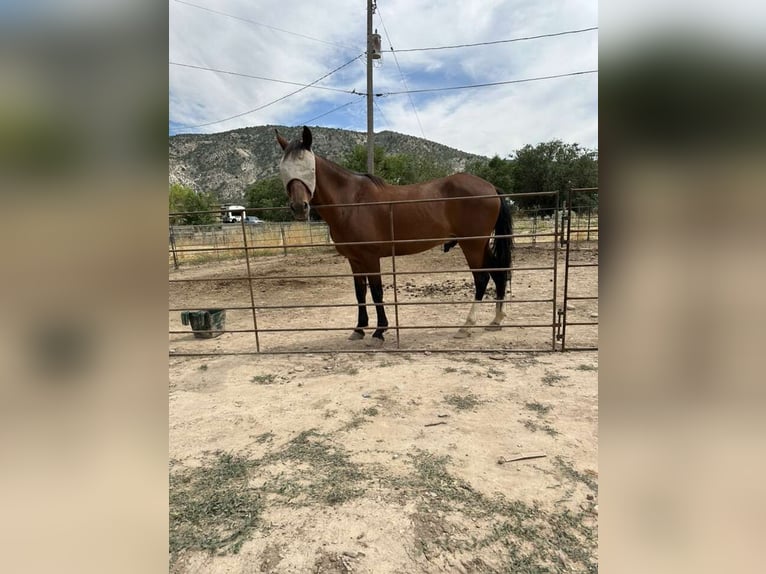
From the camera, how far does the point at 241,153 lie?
213 ft

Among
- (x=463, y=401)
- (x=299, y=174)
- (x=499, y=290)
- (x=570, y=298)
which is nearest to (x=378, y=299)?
(x=499, y=290)

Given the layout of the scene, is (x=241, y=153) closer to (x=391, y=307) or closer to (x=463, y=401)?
(x=391, y=307)

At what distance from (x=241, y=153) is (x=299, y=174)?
228ft

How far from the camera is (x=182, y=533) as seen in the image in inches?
60.2

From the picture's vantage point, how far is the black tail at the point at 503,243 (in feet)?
13.7

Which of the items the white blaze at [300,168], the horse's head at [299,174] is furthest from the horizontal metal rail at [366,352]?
the white blaze at [300,168]

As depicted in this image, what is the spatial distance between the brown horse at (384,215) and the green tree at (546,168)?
1965 cm

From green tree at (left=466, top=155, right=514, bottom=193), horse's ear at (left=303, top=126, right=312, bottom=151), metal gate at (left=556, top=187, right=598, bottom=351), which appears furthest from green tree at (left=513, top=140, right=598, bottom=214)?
horse's ear at (left=303, top=126, right=312, bottom=151)

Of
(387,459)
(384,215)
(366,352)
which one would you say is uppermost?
(384,215)

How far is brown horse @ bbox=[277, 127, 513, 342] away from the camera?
11.9 ft
